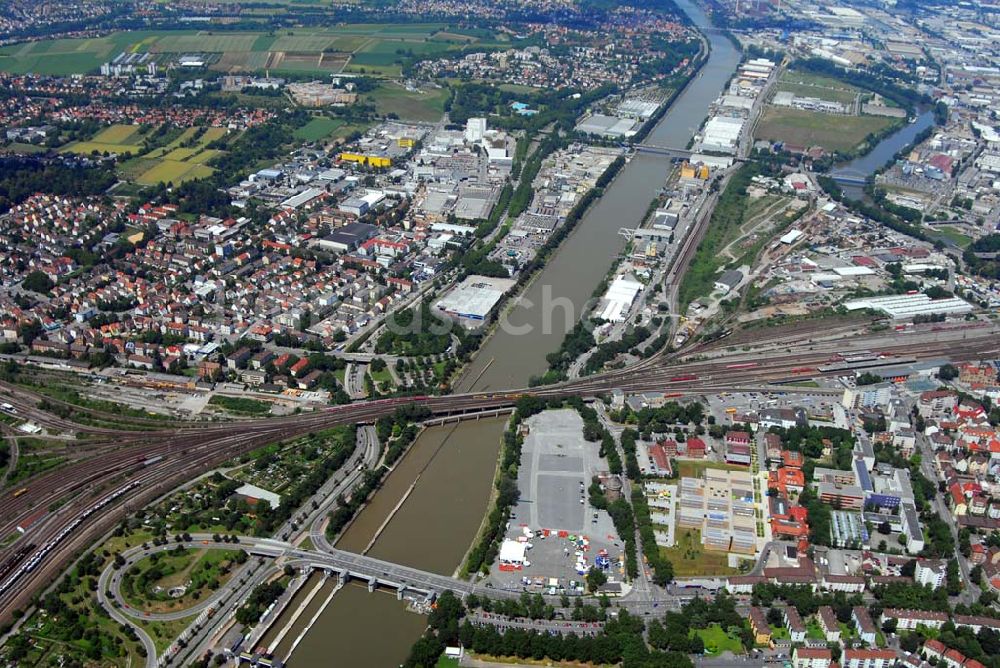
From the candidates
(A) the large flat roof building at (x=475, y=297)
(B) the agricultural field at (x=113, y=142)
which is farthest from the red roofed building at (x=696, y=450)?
(B) the agricultural field at (x=113, y=142)

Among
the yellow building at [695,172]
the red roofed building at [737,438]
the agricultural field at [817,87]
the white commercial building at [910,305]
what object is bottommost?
the agricultural field at [817,87]

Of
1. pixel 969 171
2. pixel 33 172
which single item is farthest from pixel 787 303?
pixel 33 172

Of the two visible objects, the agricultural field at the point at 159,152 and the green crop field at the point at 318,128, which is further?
the green crop field at the point at 318,128

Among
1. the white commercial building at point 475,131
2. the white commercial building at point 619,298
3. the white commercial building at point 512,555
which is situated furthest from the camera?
the white commercial building at point 475,131

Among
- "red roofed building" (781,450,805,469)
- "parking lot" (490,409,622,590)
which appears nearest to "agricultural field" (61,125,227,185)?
"parking lot" (490,409,622,590)

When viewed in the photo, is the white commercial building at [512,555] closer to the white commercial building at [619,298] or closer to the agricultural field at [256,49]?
the white commercial building at [619,298]

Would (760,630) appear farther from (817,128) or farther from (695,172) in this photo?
(817,128)

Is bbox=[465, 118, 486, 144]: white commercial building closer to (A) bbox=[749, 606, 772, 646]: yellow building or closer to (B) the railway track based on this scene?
(B) the railway track
